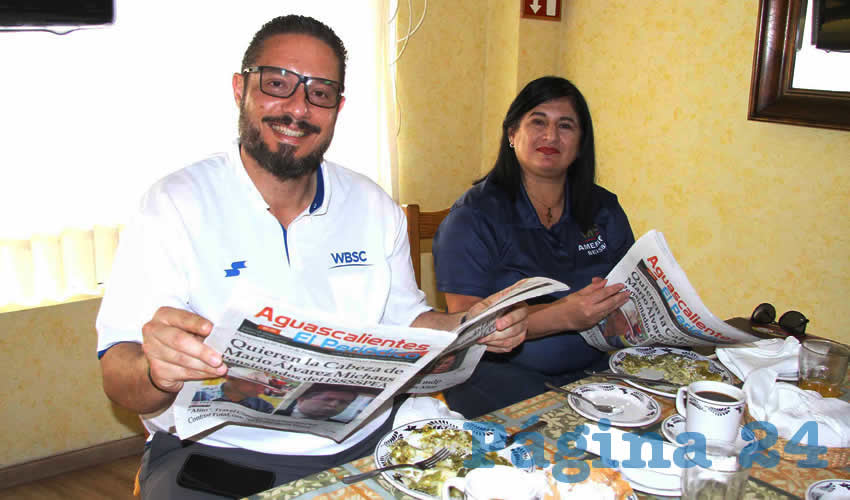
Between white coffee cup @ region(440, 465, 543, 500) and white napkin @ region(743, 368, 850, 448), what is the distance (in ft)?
1.71

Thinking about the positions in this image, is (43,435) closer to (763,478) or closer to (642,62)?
(763,478)

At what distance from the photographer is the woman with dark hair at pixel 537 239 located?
1.58m

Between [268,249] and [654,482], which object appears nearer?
[654,482]

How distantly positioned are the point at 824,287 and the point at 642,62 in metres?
1.07

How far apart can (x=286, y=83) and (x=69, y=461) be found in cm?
171

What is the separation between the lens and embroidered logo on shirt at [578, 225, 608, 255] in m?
1.79

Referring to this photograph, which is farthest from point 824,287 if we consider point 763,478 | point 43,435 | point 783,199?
point 43,435

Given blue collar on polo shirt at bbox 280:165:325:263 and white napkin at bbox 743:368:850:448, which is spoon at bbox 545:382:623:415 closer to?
white napkin at bbox 743:368:850:448

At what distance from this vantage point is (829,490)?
87cm

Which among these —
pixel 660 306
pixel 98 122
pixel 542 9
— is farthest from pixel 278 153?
pixel 542 9

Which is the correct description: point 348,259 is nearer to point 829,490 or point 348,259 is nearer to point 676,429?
point 676,429

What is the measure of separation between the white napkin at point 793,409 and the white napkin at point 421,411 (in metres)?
0.50

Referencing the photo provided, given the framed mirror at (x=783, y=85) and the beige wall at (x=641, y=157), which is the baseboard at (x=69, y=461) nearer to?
the beige wall at (x=641, y=157)

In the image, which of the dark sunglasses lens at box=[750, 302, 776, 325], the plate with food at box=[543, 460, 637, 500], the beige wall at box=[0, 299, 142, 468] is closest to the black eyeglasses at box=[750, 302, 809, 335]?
the dark sunglasses lens at box=[750, 302, 776, 325]
